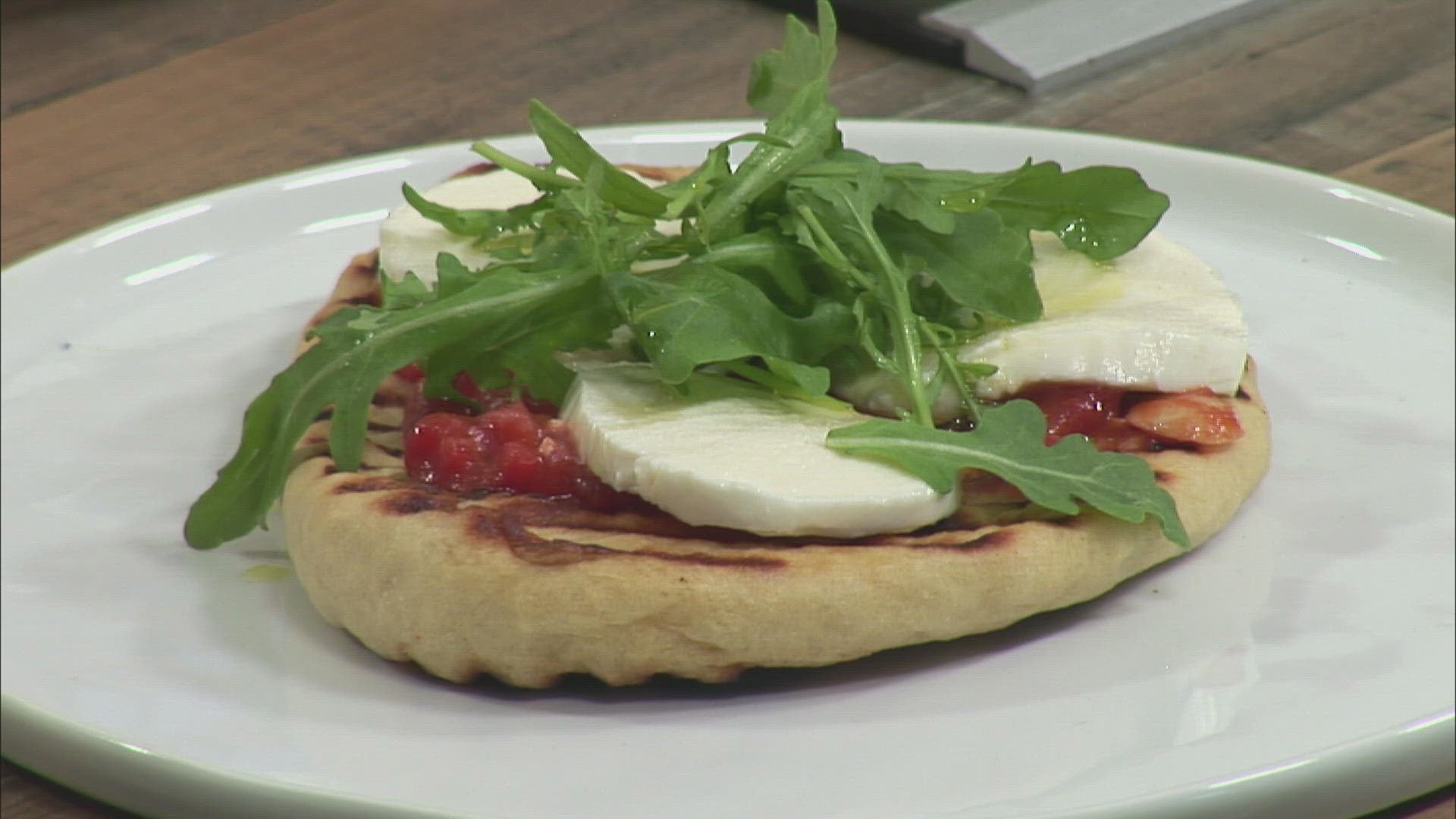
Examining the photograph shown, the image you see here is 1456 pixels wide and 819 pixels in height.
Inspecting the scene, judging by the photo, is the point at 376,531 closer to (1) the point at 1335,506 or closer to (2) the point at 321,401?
(2) the point at 321,401

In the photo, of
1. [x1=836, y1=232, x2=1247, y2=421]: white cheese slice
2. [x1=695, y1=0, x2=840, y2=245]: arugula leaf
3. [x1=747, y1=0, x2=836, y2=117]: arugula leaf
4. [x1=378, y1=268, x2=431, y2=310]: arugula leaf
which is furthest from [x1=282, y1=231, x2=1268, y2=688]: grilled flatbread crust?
[x1=747, y1=0, x2=836, y2=117]: arugula leaf

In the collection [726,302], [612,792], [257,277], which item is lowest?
[257,277]

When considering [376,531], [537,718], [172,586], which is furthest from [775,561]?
[172,586]

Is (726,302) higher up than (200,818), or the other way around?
(726,302)

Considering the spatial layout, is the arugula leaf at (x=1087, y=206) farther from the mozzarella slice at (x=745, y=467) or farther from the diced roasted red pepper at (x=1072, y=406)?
the mozzarella slice at (x=745, y=467)

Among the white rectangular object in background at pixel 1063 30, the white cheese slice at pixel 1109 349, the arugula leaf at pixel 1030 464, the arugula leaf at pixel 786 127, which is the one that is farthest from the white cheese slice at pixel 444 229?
the white rectangular object in background at pixel 1063 30

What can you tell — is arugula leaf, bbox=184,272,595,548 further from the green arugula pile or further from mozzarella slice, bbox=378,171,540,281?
mozzarella slice, bbox=378,171,540,281
